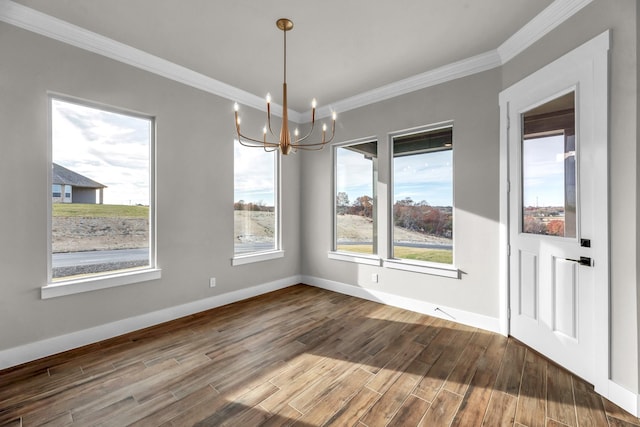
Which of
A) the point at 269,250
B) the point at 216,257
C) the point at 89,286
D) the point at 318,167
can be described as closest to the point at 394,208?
the point at 318,167

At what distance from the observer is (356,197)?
4.51 meters

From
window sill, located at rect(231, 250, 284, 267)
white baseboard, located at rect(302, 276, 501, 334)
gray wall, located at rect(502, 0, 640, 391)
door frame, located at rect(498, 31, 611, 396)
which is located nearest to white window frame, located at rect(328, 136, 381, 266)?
white baseboard, located at rect(302, 276, 501, 334)

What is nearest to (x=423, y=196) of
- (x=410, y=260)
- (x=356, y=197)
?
(x=410, y=260)

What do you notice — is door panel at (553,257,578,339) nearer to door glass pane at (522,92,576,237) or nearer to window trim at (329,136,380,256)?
→ door glass pane at (522,92,576,237)

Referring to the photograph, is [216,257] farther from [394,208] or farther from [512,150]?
[512,150]

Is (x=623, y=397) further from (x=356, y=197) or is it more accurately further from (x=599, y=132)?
(x=356, y=197)

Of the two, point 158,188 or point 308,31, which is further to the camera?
point 158,188

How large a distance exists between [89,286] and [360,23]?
3586mm

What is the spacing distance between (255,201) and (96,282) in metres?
2.20

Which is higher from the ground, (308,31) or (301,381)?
(308,31)

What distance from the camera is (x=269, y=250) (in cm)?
461

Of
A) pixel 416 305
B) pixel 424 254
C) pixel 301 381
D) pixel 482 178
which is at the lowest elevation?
pixel 301 381

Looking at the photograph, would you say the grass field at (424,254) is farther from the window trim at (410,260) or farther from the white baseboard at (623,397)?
the white baseboard at (623,397)

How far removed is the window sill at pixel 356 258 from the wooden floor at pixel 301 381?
1066 millimetres
